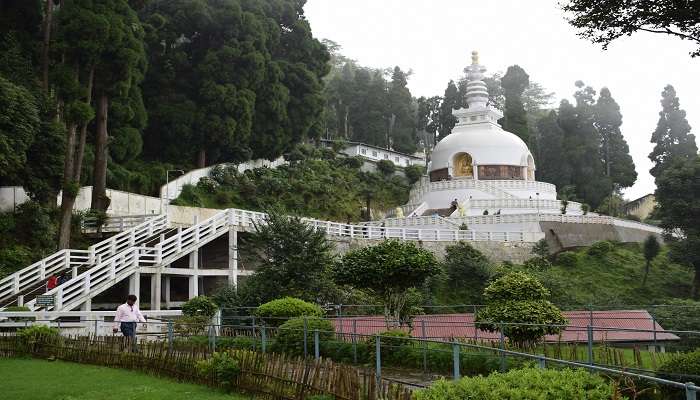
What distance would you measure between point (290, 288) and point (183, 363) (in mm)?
9699

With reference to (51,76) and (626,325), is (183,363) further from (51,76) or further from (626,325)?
(51,76)

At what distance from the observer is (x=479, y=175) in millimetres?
54844

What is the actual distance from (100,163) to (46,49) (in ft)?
17.3

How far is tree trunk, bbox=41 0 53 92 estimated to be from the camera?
99.0 ft

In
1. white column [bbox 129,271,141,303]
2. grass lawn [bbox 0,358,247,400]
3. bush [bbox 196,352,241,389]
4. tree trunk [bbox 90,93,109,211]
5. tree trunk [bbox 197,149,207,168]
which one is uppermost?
tree trunk [bbox 197,149,207,168]

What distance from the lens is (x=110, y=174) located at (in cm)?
3419

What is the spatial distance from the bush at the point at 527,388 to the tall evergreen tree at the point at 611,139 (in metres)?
55.6

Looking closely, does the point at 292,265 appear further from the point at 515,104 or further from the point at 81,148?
the point at 515,104

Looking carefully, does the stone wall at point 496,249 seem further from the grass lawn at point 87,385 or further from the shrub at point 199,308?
the grass lawn at point 87,385

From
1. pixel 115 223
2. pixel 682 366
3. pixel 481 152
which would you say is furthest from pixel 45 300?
pixel 481 152

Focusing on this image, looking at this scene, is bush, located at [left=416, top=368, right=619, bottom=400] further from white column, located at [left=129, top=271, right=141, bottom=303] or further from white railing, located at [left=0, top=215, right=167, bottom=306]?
white railing, located at [left=0, top=215, right=167, bottom=306]

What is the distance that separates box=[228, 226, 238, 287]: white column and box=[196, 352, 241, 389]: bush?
52.5 ft

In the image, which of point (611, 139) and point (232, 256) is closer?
point (232, 256)

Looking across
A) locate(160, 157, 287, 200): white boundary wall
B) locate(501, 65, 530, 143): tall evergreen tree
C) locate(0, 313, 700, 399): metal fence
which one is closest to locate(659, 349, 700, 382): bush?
locate(0, 313, 700, 399): metal fence
